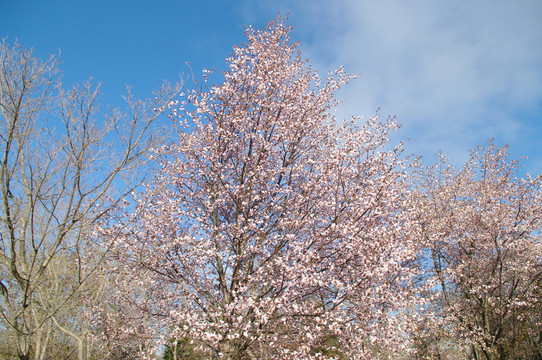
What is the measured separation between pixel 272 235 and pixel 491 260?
13.6 meters

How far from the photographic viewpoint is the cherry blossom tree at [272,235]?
307 inches

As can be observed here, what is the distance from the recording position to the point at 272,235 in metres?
9.37

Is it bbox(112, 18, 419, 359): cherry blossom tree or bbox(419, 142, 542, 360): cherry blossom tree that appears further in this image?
bbox(419, 142, 542, 360): cherry blossom tree

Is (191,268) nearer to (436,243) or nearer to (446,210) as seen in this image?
(436,243)

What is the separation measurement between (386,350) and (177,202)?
688 cm

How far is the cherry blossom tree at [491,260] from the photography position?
15758mm

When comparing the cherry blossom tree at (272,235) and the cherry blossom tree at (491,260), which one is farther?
the cherry blossom tree at (491,260)

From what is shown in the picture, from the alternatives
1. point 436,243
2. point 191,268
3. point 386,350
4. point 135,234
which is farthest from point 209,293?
point 436,243

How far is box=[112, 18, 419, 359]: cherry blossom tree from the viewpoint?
779 cm

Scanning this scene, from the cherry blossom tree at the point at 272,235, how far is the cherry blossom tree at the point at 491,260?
8455mm

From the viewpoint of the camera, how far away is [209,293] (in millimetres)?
8586

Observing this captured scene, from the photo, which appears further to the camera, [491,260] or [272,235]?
[491,260]

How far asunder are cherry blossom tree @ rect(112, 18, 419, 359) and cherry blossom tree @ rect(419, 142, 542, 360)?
27.7 feet

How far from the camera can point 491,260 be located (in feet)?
54.6
